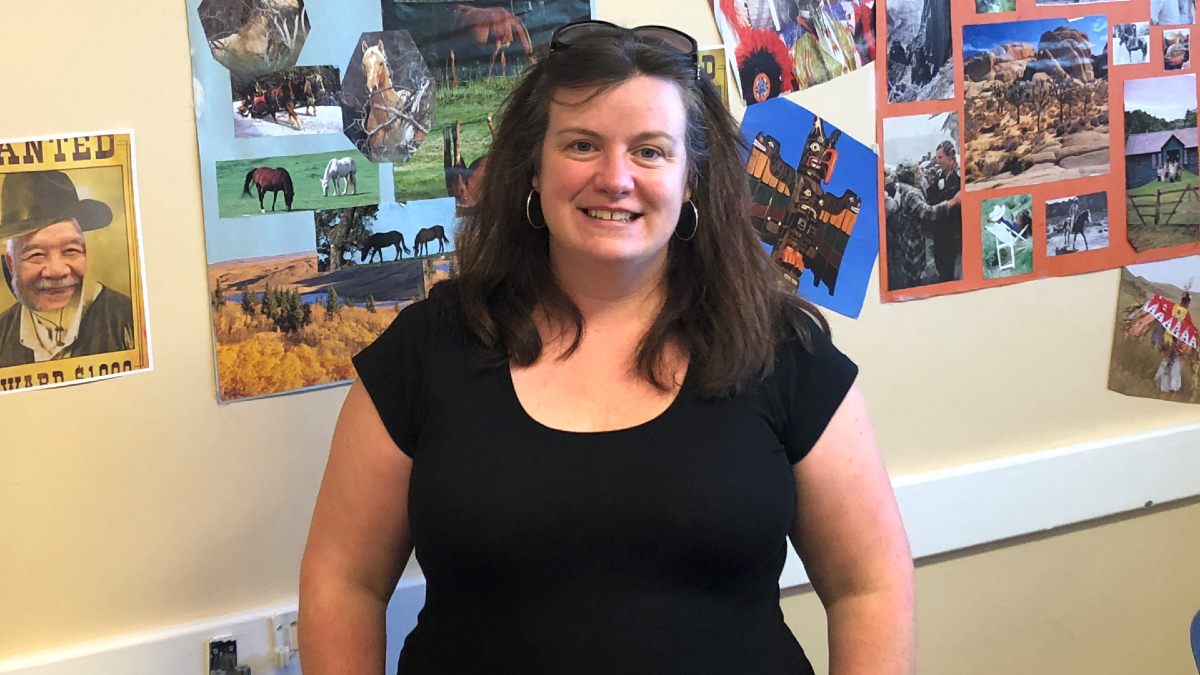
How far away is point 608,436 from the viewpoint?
110 cm

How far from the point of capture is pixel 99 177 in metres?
1.18

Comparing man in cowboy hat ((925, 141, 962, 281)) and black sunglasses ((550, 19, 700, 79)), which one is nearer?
black sunglasses ((550, 19, 700, 79))

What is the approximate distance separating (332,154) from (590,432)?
1.59 feet

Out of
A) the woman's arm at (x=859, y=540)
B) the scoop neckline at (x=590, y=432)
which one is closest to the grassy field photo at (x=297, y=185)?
the scoop neckline at (x=590, y=432)

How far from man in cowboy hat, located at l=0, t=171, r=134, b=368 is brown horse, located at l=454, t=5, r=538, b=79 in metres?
0.49

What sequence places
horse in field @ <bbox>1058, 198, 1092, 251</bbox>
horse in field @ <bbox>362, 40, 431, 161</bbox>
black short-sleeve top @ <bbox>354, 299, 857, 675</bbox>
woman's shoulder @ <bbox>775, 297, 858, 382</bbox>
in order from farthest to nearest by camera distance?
horse in field @ <bbox>1058, 198, 1092, 251</bbox> → horse in field @ <bbox>362, 40, 431, 161</bbox> → woman's shoulder @ <bbox>775, 297, 858, 382</bbox> → black short-sleeve top @ <bbox>354, 299, 857, 675</bbox>

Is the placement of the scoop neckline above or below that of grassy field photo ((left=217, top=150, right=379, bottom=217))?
below

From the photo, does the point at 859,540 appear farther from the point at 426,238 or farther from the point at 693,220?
the point at 426,238

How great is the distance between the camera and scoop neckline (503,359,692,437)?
1.10 meters

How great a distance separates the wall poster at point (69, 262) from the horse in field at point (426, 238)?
0.33 meters

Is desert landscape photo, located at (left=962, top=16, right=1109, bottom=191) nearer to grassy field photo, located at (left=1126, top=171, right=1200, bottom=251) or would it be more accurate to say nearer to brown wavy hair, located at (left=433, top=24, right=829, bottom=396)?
grassy field photo, located at (left=1126, top=171, right=1200, bottom=251)

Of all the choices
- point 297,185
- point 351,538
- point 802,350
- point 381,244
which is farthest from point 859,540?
point 297,185

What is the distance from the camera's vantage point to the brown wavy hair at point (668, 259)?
3.76 ft

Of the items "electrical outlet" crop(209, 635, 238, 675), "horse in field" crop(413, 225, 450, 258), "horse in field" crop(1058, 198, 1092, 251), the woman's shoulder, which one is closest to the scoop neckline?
the woman's shoulder
